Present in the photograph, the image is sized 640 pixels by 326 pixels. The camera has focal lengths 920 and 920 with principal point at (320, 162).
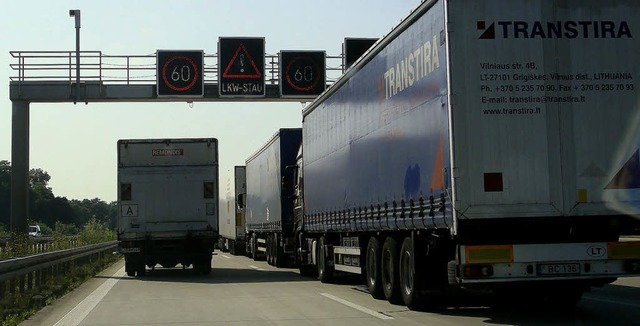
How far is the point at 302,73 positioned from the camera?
31625 millimetres

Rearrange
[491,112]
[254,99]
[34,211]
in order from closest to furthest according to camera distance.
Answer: [491,112], [254,99], [34,211]

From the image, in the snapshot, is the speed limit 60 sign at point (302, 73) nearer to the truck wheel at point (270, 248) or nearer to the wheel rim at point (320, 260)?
the truck wheel at point (270, 248)

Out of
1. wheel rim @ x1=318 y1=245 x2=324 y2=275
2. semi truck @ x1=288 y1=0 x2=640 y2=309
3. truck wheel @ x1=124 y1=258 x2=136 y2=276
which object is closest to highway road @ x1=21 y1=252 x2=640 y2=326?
wheel rim @ x1=318 y1=245 x2=324 y2=275

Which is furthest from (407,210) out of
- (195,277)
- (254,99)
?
(254,99)

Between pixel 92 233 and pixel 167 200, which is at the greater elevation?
pixel 167 200

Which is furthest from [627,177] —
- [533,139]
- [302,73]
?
[302,73]

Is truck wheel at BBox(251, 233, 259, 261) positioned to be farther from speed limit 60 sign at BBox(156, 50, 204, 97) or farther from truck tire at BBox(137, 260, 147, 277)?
truck tire at BBox(137, 260, 147, 277)

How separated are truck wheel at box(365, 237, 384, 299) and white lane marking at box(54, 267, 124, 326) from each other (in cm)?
458

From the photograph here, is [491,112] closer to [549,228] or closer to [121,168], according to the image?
[549,228]

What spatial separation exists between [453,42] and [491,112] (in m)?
0.96

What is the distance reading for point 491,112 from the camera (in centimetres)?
1102

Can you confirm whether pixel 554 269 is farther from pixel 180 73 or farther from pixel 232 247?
pixel 232 247

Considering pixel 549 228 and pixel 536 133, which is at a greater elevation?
pixel 536 133

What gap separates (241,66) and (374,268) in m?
17.2
